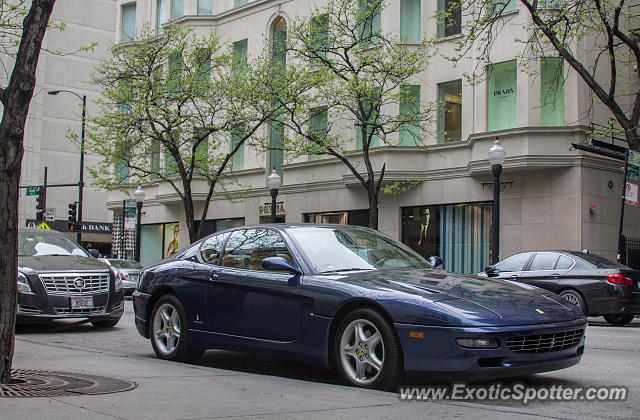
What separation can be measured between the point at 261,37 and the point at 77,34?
38.2 meters

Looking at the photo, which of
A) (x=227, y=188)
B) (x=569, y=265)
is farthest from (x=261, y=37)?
(x=569, y=265)

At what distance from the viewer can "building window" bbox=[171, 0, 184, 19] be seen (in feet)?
126

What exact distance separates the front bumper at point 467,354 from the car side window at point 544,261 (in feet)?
33.9

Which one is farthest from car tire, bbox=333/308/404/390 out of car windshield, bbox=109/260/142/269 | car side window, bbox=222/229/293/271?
car windshield, bbox=109/260/142/269

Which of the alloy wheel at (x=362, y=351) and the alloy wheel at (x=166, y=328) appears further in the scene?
the alloy wheel at (x=166, y=328)

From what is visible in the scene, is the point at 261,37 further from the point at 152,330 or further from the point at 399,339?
the point at 399,339

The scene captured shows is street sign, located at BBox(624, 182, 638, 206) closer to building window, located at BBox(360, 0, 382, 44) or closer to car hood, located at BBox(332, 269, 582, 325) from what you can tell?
building window, located at BBox(360, 0, 382, 44)

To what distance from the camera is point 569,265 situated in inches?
616

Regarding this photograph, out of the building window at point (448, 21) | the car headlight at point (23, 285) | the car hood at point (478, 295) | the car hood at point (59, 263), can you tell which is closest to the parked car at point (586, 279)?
the car hood at point (59, 263)

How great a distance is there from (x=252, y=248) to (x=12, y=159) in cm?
255

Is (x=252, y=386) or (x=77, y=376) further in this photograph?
(x=77, y=376)

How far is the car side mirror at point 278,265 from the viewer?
7020 millimetres

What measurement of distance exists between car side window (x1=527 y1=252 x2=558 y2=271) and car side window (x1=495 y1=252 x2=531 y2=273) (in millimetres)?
230

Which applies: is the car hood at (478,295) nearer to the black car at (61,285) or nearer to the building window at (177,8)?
the black car at (61,285)
